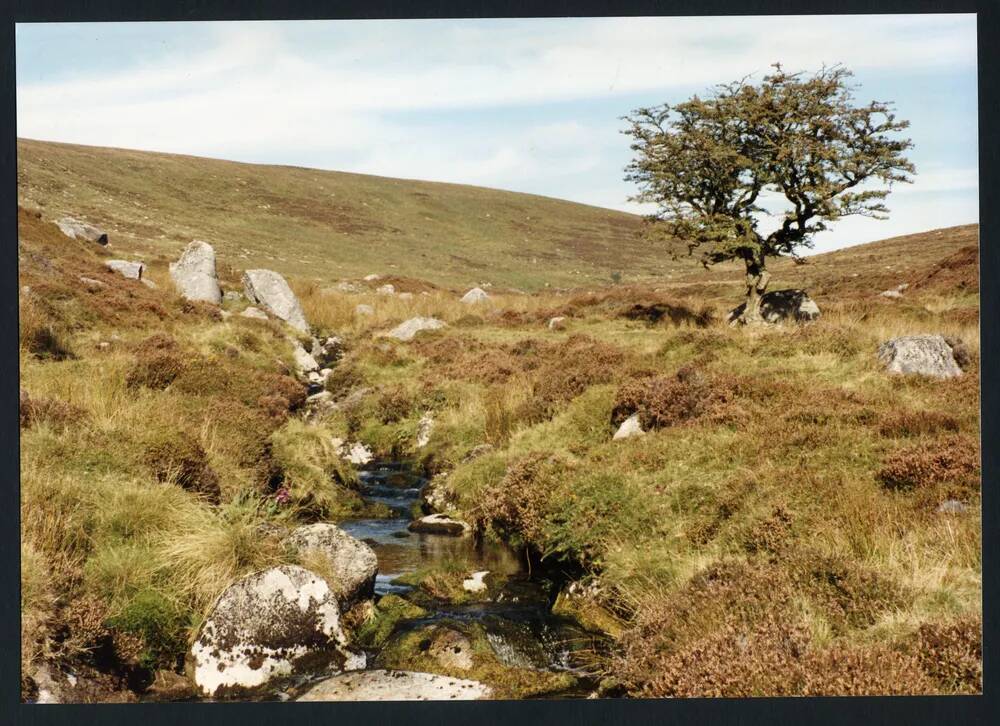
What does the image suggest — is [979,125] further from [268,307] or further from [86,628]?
[268,307]

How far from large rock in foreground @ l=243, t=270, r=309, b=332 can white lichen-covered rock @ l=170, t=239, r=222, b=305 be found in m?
1.34

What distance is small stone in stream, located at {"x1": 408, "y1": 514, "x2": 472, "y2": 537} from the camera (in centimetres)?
1200

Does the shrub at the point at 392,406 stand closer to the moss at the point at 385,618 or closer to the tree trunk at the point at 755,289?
the moss at the point at 385,618

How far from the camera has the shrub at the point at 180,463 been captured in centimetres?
1027

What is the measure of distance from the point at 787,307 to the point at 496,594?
61.6 feet

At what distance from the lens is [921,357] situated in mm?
13172

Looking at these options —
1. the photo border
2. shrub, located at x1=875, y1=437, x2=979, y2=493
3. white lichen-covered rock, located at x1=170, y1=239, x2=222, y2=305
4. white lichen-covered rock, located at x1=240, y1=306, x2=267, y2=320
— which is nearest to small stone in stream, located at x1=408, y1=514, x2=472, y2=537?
the photo border

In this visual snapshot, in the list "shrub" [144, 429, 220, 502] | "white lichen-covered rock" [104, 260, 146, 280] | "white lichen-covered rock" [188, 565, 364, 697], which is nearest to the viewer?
"white lichen-covered rock" [188, 565, 364, 697]

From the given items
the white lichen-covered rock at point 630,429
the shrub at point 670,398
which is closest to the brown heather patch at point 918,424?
the shrub at point 670,398

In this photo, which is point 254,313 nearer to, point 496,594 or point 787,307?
point 787,307

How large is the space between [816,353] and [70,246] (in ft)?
90.5

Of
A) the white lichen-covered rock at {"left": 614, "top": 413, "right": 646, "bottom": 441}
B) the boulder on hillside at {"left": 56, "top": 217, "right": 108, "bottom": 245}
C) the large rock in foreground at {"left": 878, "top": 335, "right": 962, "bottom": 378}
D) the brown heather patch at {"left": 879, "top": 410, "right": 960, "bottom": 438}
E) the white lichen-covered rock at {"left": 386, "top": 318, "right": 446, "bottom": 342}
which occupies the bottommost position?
the white lichen-covered rock at {"left": 614, "top": 413, "right": 646, "bottom": 441}

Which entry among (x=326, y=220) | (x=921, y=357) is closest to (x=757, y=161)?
(x=921, y=357)

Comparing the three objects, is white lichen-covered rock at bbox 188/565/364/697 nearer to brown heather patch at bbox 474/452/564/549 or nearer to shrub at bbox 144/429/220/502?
shrub at bbox 144/429/220/502
